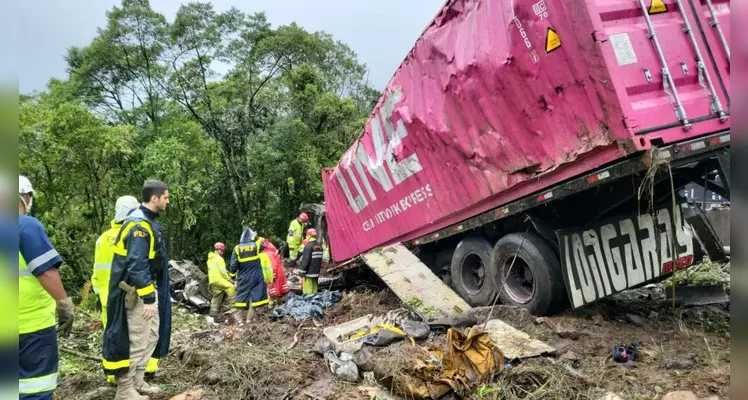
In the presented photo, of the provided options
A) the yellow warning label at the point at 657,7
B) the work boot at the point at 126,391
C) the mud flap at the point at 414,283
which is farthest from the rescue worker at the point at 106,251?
the yellow warning label at the point at 657,7

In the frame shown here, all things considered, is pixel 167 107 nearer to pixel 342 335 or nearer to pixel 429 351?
pixel 342 335

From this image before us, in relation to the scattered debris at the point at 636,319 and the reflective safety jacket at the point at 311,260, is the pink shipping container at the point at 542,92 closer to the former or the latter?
the scattered debris at the point at 636,319

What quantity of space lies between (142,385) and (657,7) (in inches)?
199

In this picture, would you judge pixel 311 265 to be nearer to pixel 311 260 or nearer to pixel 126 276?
pixel 311 260

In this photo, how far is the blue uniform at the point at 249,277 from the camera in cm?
683

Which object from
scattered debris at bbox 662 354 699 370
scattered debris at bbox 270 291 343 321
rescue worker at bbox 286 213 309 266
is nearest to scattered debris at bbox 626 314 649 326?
scattered debris at bbox 662 354 699 370

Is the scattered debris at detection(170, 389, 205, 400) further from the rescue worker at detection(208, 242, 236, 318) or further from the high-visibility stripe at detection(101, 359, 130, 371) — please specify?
the rescue worker at detection(208, 242, 236, 318)

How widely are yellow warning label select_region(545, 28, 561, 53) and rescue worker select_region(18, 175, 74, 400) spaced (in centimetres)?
352

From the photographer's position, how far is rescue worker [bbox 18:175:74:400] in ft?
7.61

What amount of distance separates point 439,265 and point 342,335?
216 centimetres

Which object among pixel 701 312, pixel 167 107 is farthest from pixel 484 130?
pixel 167 107

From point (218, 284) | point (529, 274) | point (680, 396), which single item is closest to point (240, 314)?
point (218, 284)

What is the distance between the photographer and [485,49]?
4.34 meters

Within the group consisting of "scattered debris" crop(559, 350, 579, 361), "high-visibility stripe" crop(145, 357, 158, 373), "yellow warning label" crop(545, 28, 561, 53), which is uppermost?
"yellow warning label" crop(545, 28, 561, 53)
